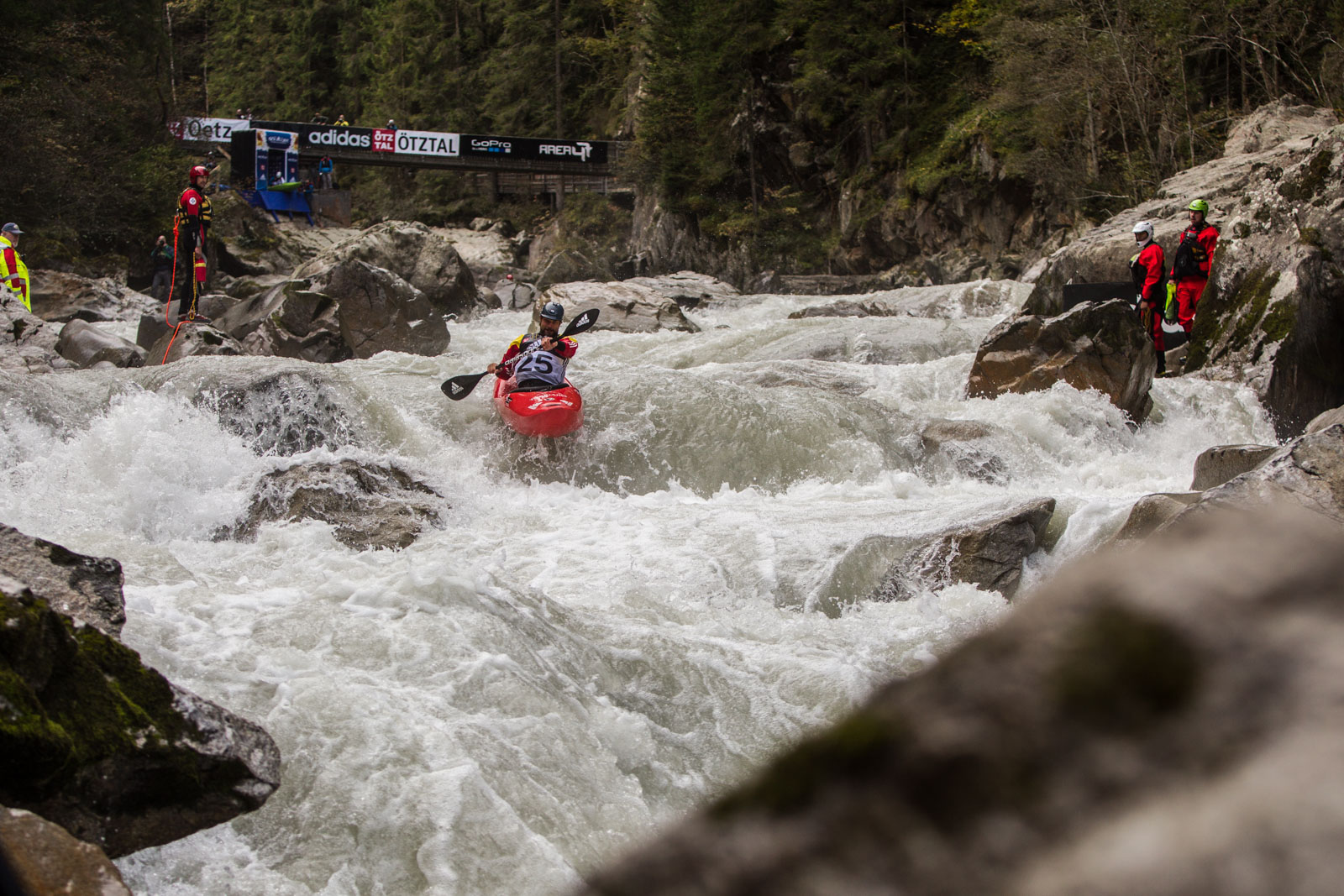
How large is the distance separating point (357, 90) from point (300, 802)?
47554 millimetres

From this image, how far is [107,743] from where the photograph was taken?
7.99 ft

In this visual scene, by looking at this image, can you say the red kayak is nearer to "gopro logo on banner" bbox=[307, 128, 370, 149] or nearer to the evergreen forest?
the evergreen forest

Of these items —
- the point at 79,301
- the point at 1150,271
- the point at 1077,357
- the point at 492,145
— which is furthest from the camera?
the point at 492,145

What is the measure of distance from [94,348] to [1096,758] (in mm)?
12233

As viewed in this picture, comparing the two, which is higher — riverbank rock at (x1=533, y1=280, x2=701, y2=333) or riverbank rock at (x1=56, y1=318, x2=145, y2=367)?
riverbank rock at (x1=533, y1=280, x2=701, y2=333)

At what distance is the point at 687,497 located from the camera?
7.93 metres

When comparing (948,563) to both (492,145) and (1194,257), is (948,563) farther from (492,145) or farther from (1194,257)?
(492,145)

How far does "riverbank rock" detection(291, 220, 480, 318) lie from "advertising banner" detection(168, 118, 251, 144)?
13.5m

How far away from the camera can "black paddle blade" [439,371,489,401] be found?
934 centimetres

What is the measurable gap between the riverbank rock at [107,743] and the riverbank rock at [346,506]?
10.1ft

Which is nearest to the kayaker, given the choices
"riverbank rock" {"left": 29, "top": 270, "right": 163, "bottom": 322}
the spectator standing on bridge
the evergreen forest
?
"riverbank rock" {"left": 29, "top": 270, "right": 163, "bottom": 322}

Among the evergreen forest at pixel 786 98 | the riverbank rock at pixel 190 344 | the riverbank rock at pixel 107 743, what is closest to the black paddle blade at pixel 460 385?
the riverbank rock at pixel 190 344

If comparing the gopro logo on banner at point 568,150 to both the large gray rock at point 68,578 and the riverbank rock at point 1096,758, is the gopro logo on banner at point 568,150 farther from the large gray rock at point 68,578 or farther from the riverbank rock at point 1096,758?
the riverbank rock at point 1096,758

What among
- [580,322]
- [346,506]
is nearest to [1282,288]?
[580,322]
